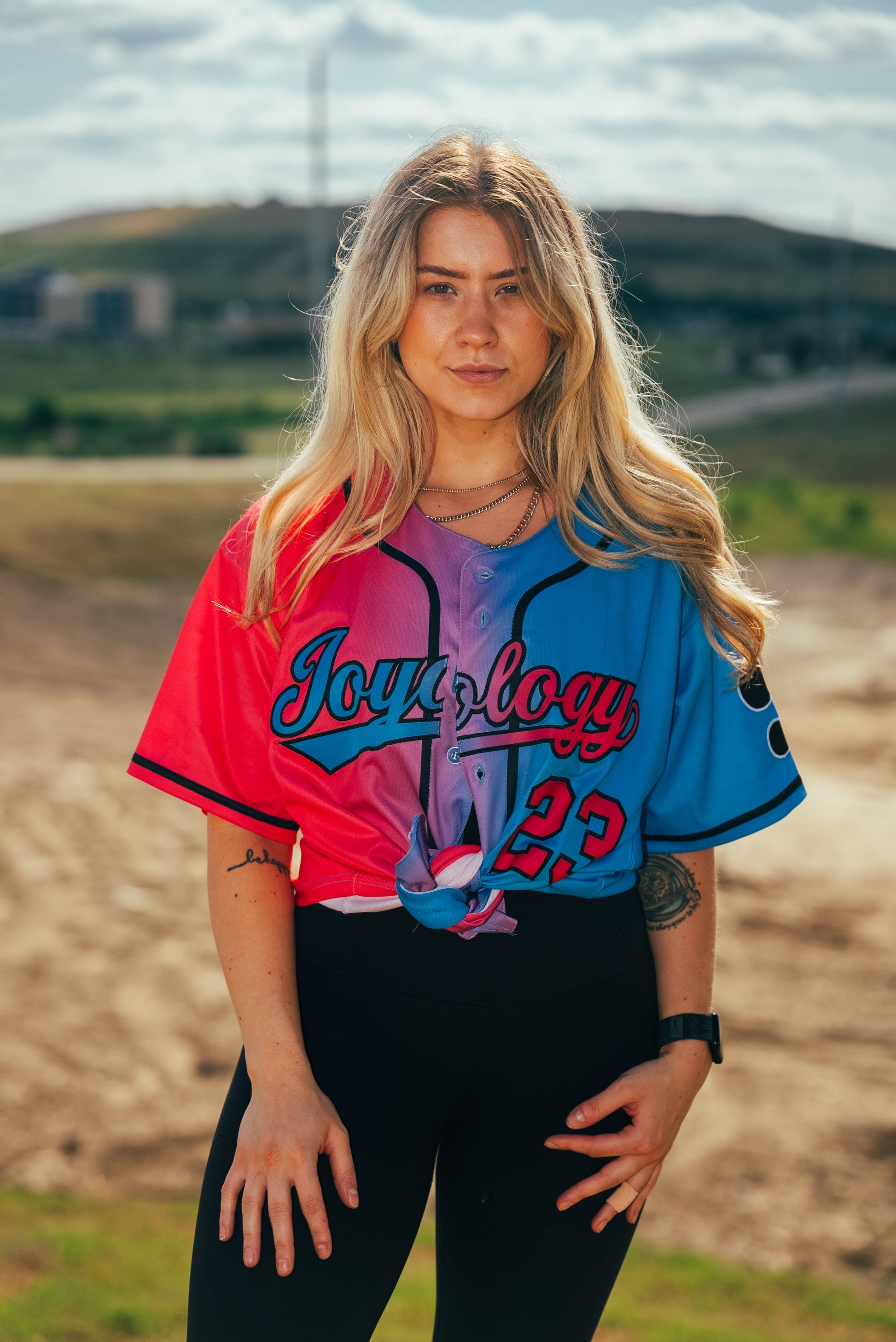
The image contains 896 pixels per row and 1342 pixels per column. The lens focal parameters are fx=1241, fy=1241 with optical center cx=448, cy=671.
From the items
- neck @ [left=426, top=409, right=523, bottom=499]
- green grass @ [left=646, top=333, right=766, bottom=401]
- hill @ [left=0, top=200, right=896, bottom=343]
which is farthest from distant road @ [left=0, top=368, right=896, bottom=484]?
hill @ [left=0, top=200, right=896, bottom=343]

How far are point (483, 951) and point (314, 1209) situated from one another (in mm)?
349

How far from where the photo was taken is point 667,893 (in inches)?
65.7

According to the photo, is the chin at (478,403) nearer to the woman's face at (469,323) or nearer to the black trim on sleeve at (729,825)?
the woman's face at (469,323)

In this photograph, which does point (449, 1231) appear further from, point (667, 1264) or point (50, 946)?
point (50, 946)

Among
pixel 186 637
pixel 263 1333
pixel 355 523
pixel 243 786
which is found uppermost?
pixel 355 523

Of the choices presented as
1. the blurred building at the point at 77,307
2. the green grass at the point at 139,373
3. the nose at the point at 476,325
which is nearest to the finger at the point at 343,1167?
the nose at the point at 476,325

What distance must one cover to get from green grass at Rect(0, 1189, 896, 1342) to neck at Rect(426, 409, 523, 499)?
244 centimetres

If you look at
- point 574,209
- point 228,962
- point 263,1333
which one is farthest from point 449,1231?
point 574,209

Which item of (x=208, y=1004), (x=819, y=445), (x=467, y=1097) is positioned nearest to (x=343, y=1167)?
(x=467, y=1097)

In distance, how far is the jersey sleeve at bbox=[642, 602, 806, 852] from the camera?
163cm

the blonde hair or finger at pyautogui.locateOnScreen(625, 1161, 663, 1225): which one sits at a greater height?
the blonde hair

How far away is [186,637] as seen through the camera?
5.19 feet

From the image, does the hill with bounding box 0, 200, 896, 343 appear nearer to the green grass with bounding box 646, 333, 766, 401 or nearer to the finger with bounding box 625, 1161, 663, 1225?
the green grass with bounding box 646, 333, 766, 401

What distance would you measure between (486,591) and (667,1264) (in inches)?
123
